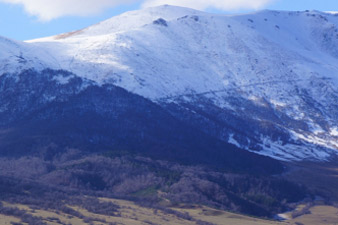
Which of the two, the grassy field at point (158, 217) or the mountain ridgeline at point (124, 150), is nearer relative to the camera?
the grassy field at point (158, 217)

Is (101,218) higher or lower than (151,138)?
lower

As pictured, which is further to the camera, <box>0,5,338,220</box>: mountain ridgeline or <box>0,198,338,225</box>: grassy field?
<box>0,5,338,220</box>: mountain ridgeline

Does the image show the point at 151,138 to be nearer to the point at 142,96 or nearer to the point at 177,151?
the point at 177,151

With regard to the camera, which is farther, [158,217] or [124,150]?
[124,150]

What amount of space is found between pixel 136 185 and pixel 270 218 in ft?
74.8

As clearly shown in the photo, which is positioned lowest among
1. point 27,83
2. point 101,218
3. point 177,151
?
point 101,218

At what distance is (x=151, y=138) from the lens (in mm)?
172000

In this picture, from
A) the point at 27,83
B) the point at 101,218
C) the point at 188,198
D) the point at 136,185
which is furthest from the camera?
the point at 27,83

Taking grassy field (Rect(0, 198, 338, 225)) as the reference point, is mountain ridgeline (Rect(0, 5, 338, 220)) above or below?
above

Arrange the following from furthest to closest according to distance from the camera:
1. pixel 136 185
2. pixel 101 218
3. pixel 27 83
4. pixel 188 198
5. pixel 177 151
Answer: pixel 27 83, pixel 177 151, pixel 136 185, pixel 188 198, pixel 101 218

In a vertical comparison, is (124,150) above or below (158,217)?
above

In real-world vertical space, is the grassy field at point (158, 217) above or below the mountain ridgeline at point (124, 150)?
below

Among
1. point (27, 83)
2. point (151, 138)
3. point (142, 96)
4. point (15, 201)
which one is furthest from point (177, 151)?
point (15, 201)

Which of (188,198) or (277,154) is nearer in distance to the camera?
(188,198)
